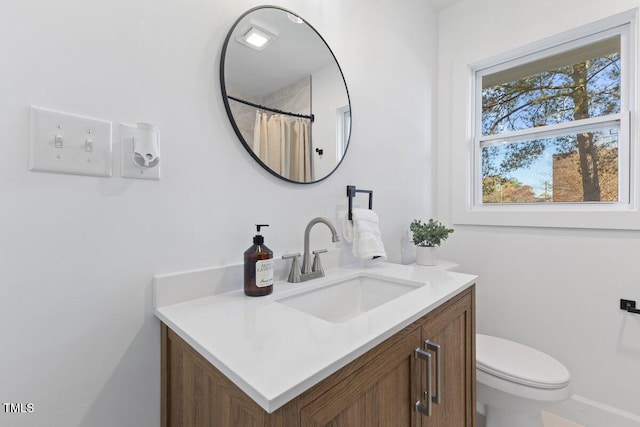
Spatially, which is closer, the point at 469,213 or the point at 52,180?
the point at 52,180

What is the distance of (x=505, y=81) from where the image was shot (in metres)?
1.84

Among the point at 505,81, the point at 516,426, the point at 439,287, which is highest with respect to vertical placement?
the point at 505,81

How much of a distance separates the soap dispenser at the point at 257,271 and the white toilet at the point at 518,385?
1.04m

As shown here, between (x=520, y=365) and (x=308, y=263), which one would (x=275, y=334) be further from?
(x=520, y=365)

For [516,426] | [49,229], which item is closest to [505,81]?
[516,426]

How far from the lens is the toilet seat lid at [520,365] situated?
1.10 metres

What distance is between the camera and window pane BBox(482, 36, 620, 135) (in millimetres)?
1505

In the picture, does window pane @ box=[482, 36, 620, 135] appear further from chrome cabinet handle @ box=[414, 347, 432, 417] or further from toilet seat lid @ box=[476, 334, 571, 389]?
chrome cabinet handle @ box=[414, 347, 432, 417]

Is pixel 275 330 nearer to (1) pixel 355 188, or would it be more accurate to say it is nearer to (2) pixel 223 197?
(2) pixel 223 197

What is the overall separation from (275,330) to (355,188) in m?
0.87

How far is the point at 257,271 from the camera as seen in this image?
83cm

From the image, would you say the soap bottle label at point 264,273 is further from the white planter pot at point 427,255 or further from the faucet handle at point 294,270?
the white planter pot at point 427,255

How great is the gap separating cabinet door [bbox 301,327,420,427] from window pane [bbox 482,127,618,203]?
4.88 feet

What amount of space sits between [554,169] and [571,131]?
22cm
